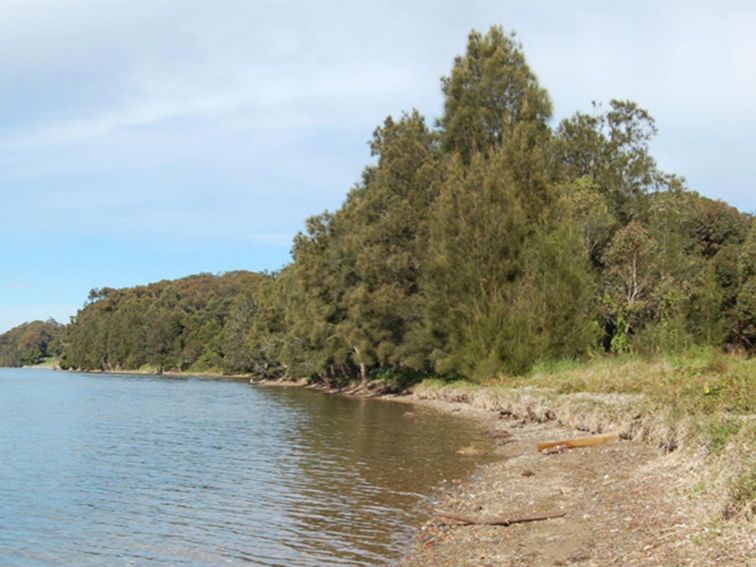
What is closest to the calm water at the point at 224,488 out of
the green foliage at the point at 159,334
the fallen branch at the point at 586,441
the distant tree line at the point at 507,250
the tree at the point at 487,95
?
the fallen branch at the point at 586,441

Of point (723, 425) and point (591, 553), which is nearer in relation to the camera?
point (591, 553)

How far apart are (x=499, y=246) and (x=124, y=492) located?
28.4m

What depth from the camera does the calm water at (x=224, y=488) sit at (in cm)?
1372

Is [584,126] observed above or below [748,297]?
above

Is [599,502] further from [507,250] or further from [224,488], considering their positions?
[507,250]

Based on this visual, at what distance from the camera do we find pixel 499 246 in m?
42.2

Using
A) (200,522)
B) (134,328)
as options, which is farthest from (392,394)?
(134,328)

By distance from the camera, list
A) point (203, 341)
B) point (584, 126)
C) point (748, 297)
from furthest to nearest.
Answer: point (203, 341) < point (584, 126) < point (748, 297)

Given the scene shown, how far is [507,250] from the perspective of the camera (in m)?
42.5

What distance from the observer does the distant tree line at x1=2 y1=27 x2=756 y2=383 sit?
131ft

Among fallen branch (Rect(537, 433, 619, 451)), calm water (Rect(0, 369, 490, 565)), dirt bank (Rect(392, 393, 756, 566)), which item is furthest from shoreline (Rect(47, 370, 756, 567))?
calm water (Rect(0, 369, 490, 565))

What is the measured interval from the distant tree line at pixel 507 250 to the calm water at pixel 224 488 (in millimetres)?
9525

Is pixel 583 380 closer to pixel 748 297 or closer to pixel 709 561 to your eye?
pixel 709 561

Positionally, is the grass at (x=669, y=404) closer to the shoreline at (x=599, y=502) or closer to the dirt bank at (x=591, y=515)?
the shoreline at (x=599, y=502)
